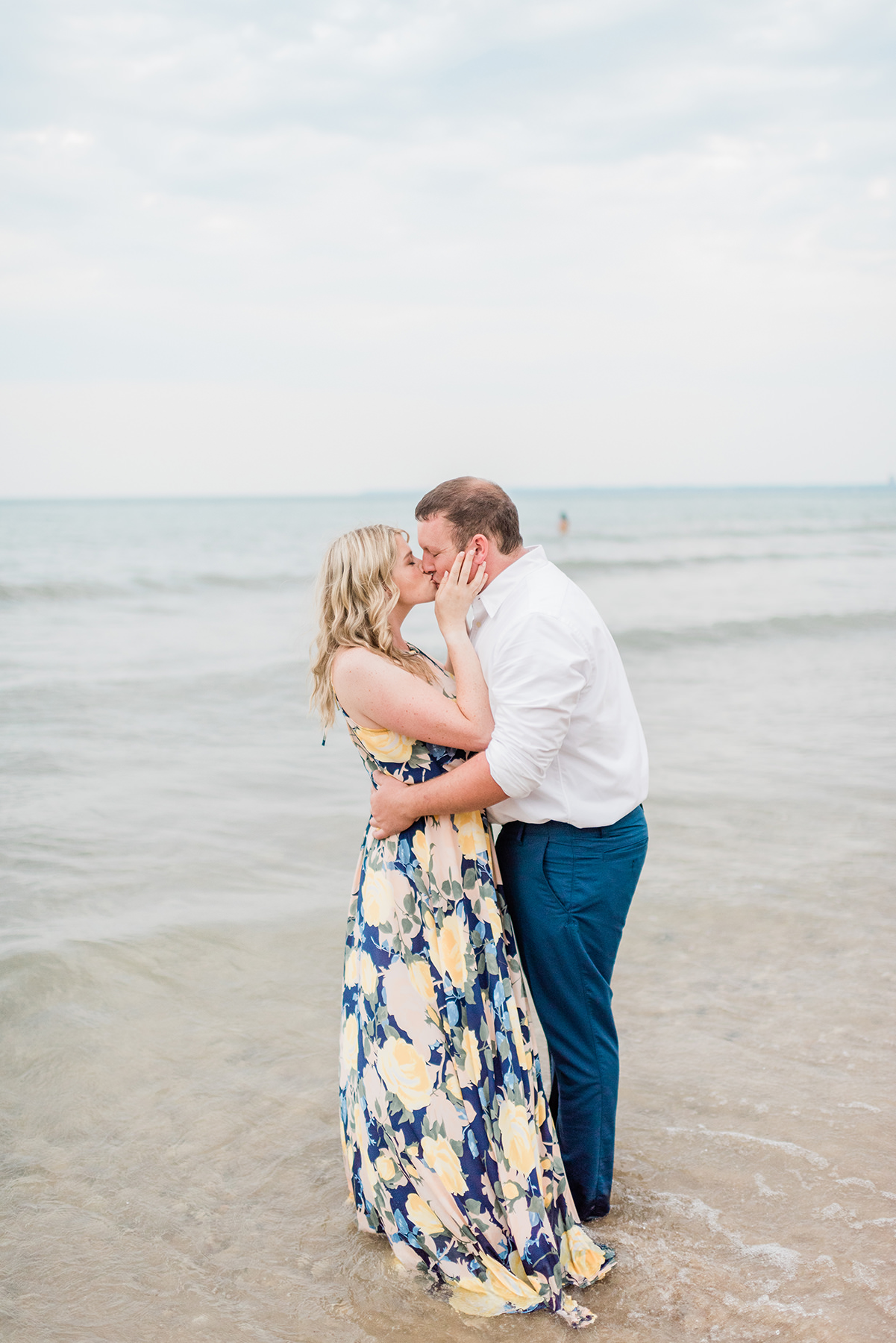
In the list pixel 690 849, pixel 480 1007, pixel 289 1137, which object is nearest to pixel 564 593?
pixel 480 1007

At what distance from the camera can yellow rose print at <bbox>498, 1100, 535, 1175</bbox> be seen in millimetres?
2900

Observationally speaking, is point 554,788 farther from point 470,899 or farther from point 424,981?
point 424,981

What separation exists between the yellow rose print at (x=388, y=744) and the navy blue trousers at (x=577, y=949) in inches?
15.1

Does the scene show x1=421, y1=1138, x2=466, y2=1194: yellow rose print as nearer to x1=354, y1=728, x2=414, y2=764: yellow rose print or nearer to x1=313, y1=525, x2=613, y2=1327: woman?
x1=313, y1=525, x2=613, y2=1327: woman

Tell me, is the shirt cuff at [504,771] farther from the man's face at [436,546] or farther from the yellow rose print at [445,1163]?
the yellow rose print at [445,1163]

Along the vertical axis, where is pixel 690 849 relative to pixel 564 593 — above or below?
below

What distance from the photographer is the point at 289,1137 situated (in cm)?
386

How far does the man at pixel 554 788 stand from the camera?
2.77 meters

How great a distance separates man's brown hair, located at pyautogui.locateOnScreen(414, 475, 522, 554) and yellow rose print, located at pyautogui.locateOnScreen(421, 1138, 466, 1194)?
5.35 ft

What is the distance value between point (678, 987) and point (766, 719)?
6.25m

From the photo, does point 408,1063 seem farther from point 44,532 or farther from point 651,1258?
point 44,532

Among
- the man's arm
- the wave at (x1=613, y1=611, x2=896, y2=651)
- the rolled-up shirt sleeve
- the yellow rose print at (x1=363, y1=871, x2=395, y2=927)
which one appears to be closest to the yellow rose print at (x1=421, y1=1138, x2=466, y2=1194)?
the yellow rose print at (x1=363, y1=871, x2=395, y2=927)

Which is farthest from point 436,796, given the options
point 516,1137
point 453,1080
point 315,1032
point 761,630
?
point 761,630

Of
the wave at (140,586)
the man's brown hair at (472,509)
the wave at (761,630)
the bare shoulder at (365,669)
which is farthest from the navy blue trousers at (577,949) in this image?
the wave at (140,586)
